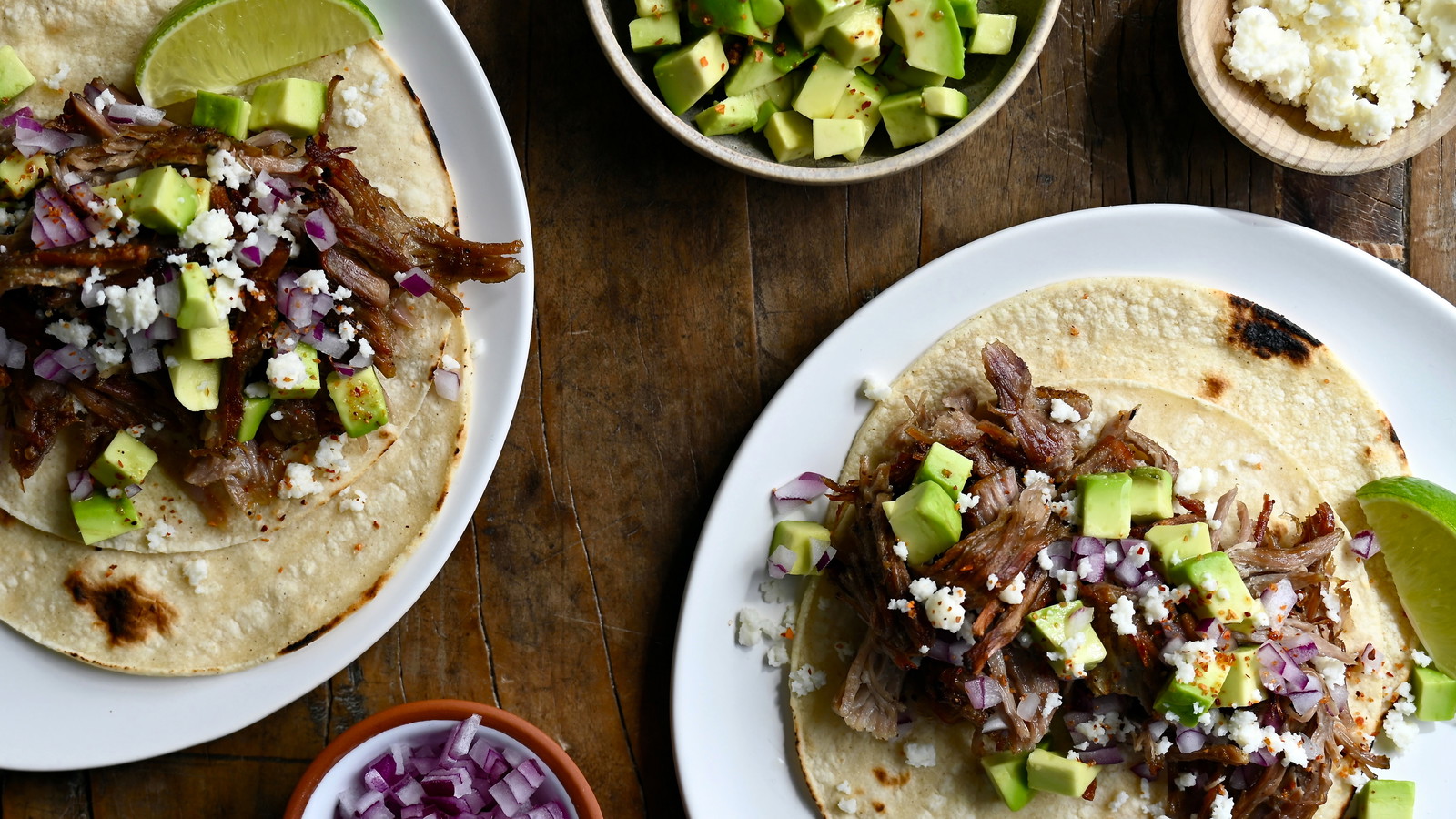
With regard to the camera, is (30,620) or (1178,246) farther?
(1178,246)

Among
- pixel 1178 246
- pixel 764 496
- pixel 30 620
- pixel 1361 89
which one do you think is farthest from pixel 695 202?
pixel 30 620

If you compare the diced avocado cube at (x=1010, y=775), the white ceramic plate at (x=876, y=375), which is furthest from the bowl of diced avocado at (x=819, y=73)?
the diced avocado cube at (x=1010, y=775)

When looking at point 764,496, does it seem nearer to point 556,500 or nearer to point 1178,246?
point 556,500

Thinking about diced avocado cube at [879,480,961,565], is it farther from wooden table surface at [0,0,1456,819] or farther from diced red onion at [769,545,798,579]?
wooden table surface at [0,0,1456,819]

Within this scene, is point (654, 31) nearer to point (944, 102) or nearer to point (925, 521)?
point (944, 102)

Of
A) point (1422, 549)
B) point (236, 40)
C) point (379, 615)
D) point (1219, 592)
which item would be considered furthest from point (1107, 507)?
point (236, 40)

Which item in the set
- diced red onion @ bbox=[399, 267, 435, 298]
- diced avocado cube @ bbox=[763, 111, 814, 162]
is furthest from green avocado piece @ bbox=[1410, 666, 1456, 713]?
diced red onion @ bbox=[399, 267, 435, 298]
